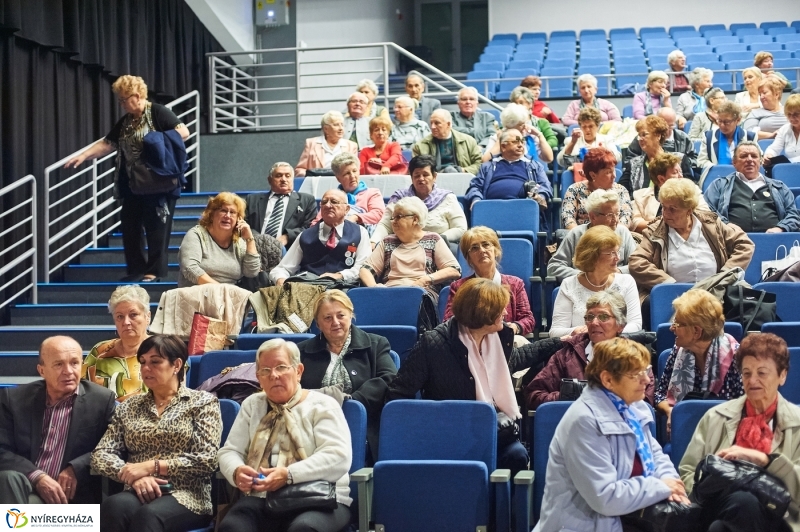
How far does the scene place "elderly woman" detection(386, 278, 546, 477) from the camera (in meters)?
4.04

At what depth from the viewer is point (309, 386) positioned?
13.7ft

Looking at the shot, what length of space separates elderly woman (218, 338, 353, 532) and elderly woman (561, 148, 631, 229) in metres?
2.50

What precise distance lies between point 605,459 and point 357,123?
5.01m

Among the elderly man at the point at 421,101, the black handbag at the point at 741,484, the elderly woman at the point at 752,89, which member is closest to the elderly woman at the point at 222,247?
the black handbag at the point at 741,484

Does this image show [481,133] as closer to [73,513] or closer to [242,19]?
[242,19]

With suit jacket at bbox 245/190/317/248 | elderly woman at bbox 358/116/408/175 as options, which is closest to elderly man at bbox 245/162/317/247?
suit jacket at bbox 245/190/317/248

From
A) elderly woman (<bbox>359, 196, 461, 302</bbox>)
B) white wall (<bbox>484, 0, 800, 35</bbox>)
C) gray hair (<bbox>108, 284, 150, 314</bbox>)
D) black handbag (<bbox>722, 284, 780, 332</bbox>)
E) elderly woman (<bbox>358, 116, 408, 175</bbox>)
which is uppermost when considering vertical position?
white wall (<bbox>484, 0, 800, 35</bbox>)

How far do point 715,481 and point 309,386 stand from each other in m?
1.56

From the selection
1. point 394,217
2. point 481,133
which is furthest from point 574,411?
point 481,133

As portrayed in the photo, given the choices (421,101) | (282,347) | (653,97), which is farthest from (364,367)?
(653,97)

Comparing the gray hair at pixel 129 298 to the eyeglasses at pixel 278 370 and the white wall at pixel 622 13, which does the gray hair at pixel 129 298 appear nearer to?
the eyeglasses at pixel 278 370

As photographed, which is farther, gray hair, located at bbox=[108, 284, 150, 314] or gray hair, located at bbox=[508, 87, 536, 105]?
gray hair, located at bbox=[508, 87, 536, 105]

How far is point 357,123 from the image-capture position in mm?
7906

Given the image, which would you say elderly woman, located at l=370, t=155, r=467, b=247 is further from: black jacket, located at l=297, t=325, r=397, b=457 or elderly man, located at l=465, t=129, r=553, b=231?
black jacket, located at l=297, t=325, r=397, b=457
